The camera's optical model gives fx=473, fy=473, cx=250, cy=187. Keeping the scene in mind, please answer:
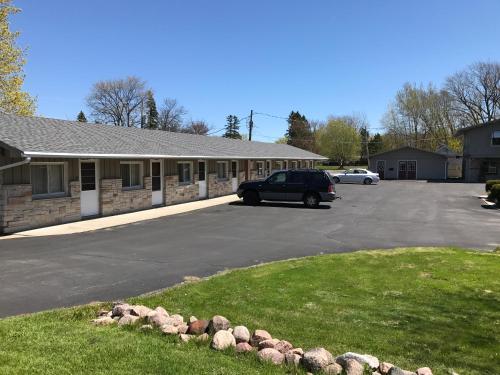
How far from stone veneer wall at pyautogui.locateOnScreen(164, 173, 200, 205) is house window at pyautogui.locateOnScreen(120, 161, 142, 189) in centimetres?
195

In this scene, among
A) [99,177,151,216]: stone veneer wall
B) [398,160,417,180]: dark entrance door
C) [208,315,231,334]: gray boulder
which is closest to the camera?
[208,315,231,334]: gray boulder

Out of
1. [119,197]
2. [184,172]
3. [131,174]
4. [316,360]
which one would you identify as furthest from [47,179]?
[316,360]

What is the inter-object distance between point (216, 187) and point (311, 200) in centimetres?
731

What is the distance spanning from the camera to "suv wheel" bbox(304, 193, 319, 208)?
72.1 ft

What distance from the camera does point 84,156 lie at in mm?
15641

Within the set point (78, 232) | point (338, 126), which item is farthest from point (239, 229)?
point (338, 126)

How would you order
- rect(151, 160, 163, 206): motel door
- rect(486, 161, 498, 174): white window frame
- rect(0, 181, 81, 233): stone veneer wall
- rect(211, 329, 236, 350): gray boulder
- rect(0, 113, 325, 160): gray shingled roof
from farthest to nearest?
1. rect(486, 161, 498, 174): white window frame
2. rect(151, 160, 163, 206): motel door
3. rect(0, 113, 325, 160): gray shingled roof
4. rect(0, 181, 81, 233): stone veneer wall
5. rect(211, 329, 236, 350): gray boulder

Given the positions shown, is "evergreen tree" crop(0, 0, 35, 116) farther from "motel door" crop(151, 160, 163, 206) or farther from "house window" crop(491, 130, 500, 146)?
"house window" crop(491, 130, 500, 146)

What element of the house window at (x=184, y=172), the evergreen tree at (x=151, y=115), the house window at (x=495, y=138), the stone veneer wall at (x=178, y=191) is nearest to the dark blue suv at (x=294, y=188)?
the stone veneer wall at (x=178, y=191)

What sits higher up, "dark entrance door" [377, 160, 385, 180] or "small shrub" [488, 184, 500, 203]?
"dark entrance door" [377, 160, 385, 180]

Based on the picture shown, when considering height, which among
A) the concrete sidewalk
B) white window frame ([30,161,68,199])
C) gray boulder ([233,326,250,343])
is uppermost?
white window frame ([30,161,68,199])

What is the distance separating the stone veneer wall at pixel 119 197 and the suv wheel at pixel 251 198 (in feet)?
16.3

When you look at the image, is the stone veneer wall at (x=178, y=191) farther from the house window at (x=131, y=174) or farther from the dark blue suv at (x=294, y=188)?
the dark blue suv at (x=294, y=188)

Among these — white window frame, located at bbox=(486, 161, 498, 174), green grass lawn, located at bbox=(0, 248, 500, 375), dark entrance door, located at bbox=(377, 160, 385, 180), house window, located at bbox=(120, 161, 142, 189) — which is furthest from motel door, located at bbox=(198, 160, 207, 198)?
dark entrance door, located at bbox=(377, 160, 385, 180)
